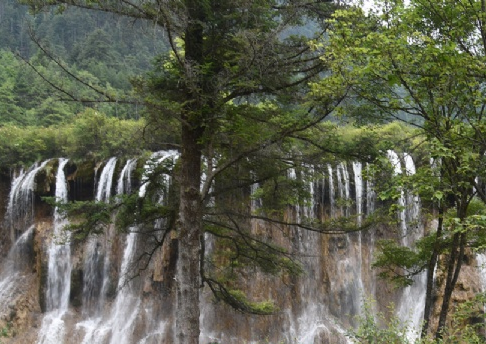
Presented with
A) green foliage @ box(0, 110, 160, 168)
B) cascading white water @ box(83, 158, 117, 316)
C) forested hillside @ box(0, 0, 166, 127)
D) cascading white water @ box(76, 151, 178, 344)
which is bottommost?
cascading white water @ box(76, 151, 178, 344)

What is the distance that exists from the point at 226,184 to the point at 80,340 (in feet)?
32.5

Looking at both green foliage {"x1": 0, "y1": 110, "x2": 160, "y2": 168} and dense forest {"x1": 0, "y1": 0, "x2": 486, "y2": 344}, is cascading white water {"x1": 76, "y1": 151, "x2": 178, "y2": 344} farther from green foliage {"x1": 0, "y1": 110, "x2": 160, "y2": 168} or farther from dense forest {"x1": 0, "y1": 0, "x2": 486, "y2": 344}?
dense forest {"x1": 0, "y1": 0, "x2": 486, "y2": 344}

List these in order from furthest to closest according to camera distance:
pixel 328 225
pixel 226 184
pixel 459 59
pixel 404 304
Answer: pixel 404 304 < pixel 226 184 < pixel 328 225 < pixel 459 59

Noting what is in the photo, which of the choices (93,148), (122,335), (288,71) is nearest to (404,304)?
(122,335)

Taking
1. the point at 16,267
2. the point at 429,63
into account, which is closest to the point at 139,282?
the point at 16,267

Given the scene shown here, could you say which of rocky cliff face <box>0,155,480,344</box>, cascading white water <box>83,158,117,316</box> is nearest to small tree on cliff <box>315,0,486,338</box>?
rocky cliff face <box>0,155,480,344</box>

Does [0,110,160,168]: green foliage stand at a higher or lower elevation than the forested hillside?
lower

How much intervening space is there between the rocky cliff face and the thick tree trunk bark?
7.92 metres

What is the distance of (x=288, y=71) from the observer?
6.43 meters

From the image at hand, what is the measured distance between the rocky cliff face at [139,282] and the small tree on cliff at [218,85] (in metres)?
7.93

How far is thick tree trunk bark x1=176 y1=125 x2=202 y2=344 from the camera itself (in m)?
6.47

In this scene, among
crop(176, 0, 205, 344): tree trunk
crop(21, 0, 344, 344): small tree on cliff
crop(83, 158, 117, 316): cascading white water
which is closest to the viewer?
crop(21, 0, 344, 344): small tree on cliff

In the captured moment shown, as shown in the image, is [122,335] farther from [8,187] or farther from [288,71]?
[288,71]

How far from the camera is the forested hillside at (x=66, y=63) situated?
6.22m
